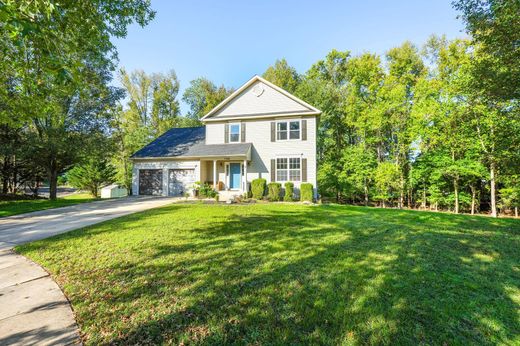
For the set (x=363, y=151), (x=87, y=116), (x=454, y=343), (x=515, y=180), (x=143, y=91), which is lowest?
(x=454, y=343)

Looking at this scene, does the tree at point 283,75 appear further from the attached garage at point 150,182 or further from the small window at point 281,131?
the attached garage at point 150,182

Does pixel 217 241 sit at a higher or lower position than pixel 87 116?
lower

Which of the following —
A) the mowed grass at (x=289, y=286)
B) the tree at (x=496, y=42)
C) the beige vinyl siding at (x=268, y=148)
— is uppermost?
the tree at (x=496, y=42)

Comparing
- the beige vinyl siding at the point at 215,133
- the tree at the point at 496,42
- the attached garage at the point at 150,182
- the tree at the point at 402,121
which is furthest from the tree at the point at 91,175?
the tree at the point at 496,42

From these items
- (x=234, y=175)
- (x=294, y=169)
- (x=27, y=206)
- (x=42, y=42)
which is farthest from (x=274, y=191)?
(x=27, y=206)

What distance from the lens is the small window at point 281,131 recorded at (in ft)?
50.1

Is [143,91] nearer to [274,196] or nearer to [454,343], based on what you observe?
[274,196]

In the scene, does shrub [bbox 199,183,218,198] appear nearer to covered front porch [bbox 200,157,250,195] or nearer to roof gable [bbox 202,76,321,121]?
covered front porch [bbox 200,157,250,195]

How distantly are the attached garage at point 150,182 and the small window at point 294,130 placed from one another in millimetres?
10253

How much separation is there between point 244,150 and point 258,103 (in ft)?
12.4

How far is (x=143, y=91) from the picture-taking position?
29438mm

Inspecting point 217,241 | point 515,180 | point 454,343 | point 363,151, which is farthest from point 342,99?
point 454,343

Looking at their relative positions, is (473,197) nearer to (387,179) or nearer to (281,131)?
(387,179)

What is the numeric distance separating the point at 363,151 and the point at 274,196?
9713mm
